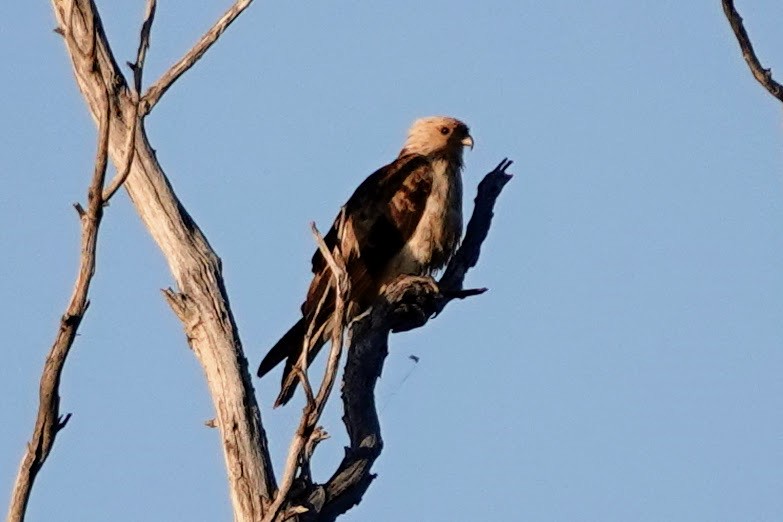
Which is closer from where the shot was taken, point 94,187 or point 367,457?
point 94,187

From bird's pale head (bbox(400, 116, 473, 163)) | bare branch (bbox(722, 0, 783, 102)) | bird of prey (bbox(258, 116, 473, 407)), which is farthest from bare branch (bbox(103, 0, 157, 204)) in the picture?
bird's pale head (bbox(400, 116, 473, 163))

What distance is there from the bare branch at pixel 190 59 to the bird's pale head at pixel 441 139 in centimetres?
319

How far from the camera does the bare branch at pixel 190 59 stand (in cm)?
503

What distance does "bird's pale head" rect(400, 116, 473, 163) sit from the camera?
27.6ft

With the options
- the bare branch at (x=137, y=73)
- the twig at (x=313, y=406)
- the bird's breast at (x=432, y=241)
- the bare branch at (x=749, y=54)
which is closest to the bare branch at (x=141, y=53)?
the bare branch at (x=137, y=73)

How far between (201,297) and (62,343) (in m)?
0.95

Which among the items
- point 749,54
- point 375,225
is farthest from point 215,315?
point 375,225

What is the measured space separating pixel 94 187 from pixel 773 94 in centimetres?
219

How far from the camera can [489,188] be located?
7410 millimetres

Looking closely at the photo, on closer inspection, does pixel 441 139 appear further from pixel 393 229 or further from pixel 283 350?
pixel 283 350

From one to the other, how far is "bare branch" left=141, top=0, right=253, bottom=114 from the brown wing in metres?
2.13

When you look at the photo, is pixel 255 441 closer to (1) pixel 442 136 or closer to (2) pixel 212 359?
(2) pixel 212 359

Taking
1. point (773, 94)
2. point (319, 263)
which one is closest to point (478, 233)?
point (319, 263)

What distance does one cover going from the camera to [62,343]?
4.35m
